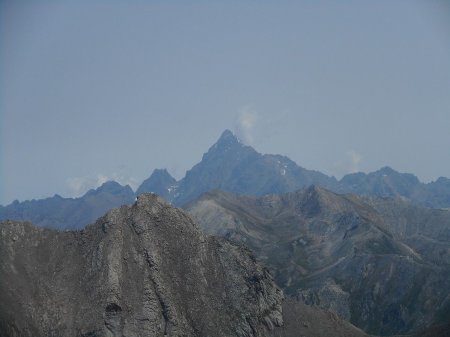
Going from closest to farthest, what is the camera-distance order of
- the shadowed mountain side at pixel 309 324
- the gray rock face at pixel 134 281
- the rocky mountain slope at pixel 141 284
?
the gray rock face at pixel 134 281, the rocky mountain slope at pixel 141 284, the shadowed mountain side at pixel 309 324

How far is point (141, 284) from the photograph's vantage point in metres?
176

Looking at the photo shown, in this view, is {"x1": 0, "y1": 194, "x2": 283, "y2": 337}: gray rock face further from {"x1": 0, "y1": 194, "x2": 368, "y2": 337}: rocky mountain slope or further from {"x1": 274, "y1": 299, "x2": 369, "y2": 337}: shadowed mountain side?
{"x1": 274, "y1": 299, "x2": 369, "y2": 337}: shadowed mountain side

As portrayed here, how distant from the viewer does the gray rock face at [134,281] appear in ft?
548

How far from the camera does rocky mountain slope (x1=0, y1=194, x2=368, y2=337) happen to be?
167375 millimetres

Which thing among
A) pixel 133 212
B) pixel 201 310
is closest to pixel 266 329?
pixel 201 310

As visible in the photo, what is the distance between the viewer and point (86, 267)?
179625 millimetres

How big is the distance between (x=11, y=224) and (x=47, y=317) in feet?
108

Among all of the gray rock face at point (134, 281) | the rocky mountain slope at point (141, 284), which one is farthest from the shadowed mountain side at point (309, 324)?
the gray rock face at point (134, 281)

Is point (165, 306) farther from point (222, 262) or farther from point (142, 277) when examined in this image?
point (222, 262)

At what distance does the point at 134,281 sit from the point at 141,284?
219 centimetres

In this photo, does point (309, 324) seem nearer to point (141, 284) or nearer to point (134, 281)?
point (141, 284)

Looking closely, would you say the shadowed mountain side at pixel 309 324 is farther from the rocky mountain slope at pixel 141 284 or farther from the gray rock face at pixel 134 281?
the gray rock face at pixel 134 281

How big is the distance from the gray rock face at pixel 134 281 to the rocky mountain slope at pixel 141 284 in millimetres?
270

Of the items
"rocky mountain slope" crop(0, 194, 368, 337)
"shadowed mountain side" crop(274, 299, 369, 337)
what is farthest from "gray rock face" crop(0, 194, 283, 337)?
"shadowed mountain side" crop(274, 299, 369, 337)
